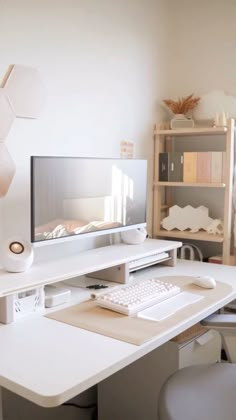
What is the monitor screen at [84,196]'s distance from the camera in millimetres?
1728

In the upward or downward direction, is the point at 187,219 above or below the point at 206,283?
above

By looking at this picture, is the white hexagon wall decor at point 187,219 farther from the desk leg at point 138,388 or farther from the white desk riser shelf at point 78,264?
the desk leg at point 138,388

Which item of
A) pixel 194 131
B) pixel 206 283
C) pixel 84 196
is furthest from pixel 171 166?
pixel 206 283

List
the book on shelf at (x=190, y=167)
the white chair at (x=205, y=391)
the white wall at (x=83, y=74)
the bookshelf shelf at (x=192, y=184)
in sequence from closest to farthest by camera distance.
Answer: the white chair at (x=205, y=391) < the white wall at (x=83, y=74) < the bookshelf shelf at (x=192, y=184) < the book on shelf at (x=190, y=167)

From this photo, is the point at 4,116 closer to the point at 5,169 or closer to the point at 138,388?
the point at 5,169

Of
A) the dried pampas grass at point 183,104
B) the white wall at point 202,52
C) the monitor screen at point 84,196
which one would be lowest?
the monitor screen at point 84,196

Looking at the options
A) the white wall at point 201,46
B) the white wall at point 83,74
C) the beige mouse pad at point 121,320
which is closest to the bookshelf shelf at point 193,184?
the white wall at point 83,74

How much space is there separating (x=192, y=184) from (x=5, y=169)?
1187mm

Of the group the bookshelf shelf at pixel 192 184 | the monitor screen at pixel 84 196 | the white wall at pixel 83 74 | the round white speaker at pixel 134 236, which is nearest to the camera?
the monitor screen at pixel 84 196

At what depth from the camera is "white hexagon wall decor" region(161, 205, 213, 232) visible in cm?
264

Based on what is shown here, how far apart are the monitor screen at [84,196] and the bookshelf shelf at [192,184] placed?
16.0 inches

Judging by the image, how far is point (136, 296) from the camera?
1676 mm

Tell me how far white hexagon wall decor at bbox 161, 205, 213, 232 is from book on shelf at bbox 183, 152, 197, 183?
198mm

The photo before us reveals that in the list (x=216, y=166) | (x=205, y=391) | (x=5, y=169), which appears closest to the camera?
(x=205, y=391)
